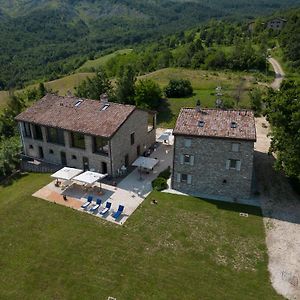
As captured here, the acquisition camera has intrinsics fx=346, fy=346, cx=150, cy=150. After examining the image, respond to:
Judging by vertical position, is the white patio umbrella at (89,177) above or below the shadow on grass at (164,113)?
above

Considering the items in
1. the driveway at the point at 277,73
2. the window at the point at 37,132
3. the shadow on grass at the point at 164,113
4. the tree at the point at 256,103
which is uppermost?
the window at the point at 37,132

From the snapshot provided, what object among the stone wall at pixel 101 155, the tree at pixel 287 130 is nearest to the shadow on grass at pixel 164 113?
the stone wall at pixel 101 155

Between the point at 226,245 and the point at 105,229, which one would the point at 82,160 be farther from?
the point at 226,245

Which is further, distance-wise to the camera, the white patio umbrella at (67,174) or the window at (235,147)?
the white patio umbrella at (67,174)

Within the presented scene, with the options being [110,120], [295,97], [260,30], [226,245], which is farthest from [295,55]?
[226,245]

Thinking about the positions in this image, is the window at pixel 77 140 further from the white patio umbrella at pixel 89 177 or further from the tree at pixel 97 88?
the tree at pixel 97 88

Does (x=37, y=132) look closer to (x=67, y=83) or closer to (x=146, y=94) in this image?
(x=146, y=94)

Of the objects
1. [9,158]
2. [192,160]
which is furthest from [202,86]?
[9,158]
